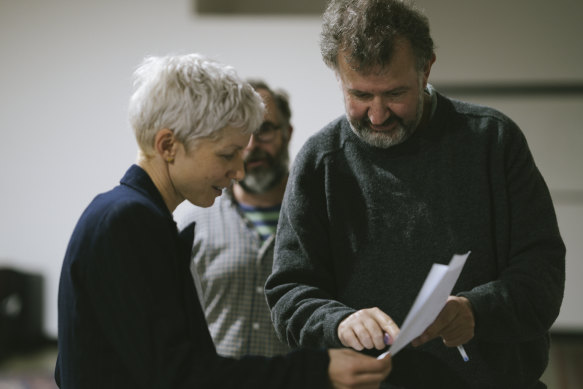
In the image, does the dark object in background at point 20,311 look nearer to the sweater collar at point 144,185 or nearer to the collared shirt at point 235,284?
the collared shirt at point 235,284

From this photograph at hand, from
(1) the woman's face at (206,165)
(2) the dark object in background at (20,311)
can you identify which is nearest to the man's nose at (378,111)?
(1) the woman's face at (206,165)

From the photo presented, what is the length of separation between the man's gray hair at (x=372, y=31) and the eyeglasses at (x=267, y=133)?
987 millimetres

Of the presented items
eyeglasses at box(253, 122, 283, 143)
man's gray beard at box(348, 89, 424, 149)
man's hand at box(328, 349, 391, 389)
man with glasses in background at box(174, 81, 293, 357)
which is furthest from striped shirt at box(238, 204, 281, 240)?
man's hand at box(328, 349, 391, 389)

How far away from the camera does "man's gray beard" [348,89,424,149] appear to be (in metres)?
1.32

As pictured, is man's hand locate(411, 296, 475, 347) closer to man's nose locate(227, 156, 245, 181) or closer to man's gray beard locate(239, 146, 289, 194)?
man's nose locate(227, 156, 245, 181)

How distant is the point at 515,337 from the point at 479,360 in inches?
3.9

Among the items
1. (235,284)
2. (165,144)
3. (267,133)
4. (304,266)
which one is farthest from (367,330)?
(267,133)

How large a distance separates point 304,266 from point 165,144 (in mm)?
388

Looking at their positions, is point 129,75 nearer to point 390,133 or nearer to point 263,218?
point 263,218

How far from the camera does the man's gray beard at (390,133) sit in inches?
52.0

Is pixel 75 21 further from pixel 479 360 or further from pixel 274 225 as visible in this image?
pixel 479 360

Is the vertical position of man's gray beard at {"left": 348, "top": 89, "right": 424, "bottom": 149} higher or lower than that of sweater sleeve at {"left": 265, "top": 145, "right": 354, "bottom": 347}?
higher

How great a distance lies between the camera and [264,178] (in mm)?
2273

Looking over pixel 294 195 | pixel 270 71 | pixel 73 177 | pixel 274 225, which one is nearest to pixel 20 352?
pixel 73 177
